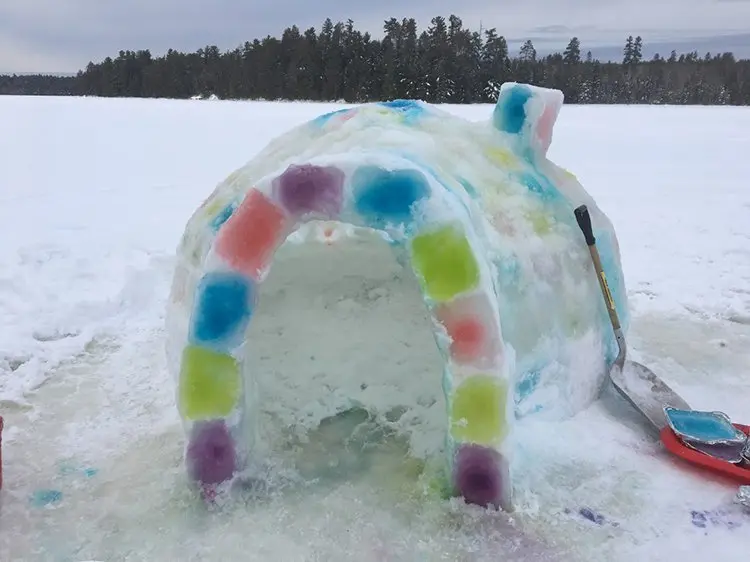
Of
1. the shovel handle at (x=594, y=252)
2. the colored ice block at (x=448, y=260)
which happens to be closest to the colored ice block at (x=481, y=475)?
the colored ice block at (x=448, y=260)

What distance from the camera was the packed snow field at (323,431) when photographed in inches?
102

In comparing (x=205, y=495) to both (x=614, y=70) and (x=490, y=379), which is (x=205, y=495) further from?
(x=614, y=70)

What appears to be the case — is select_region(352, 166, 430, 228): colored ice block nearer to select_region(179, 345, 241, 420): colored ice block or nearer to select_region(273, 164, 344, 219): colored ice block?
select_region(273, 164, 344, 219): colored ice block

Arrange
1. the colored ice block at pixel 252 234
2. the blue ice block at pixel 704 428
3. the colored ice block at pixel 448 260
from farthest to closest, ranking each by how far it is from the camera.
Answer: the blue ice block at pixel 704 428
the colored ice block at pixel 252 234
the colored ice block at pixel 448 260

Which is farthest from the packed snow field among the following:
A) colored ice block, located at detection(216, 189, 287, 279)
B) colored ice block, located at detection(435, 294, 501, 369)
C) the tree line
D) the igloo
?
the tree line

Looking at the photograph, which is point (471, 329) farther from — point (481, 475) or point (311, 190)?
point (311, 190)

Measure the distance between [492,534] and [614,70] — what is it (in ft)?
153

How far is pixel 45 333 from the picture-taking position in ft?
14.6

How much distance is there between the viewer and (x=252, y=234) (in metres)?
2.64

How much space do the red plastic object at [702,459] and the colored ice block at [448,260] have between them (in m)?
1.23

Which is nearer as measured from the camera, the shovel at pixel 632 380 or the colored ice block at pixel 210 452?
the colored ice block at pixel 210 452

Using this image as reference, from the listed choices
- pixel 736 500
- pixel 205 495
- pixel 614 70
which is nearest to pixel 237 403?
pixel 205 495

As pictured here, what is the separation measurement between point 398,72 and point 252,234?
35.1 metres

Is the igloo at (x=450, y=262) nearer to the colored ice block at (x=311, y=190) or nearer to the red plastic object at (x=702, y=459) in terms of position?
the colored ice block at (x=311, y=190)
